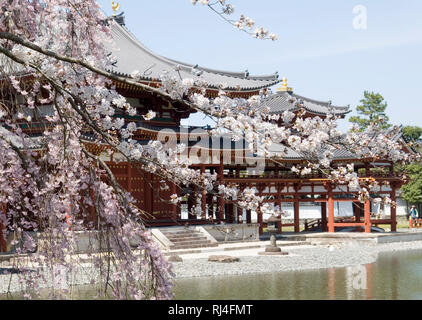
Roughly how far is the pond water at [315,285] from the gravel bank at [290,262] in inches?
28.1

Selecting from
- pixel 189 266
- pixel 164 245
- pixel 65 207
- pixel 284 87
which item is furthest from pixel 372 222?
pixel 65 207

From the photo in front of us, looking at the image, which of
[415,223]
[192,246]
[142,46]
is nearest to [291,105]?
[142,46]

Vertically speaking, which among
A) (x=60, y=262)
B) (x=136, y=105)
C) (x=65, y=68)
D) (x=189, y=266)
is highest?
(x=136, y=105)

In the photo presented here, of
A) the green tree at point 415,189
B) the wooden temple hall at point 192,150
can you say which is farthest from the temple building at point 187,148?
the green tree at point 415,189

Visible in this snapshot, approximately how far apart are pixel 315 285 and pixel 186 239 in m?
8.58

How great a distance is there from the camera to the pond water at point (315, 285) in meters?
13.1

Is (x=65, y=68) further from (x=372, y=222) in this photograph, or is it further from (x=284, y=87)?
(x=284, y=87)

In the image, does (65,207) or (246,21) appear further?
(65,207)

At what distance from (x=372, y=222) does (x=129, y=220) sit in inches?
1052

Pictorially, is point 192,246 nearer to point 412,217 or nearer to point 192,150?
point 192,150

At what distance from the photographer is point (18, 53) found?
15.2 feet

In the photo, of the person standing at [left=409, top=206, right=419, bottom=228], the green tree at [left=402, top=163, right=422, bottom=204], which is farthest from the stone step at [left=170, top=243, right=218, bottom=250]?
the green tree at [left=402, top=163, right=422, bottom=204]

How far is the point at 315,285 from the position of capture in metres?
14.7
